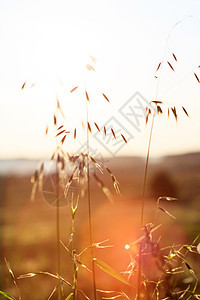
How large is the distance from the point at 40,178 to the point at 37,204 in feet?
51.0

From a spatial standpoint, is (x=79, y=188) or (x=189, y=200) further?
(x=189, y=200)

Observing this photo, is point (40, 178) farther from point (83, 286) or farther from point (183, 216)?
point (183, 216)

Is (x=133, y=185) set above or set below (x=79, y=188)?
below

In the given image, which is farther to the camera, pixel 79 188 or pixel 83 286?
pixel 83 286

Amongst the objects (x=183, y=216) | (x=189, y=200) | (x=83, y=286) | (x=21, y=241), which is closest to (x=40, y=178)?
(x=83, y=286)

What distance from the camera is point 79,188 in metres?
1.42

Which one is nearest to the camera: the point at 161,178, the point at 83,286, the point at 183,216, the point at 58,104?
the point at 58,104

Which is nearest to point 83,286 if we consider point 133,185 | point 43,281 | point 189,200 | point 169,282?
point 43,281

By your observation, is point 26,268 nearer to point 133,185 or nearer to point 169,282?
point 169,282

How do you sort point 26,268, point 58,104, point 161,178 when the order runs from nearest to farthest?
1. point 58,104
2. point 26,268
3. point 161,178

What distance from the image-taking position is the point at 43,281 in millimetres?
4680

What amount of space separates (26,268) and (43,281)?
1.34 m

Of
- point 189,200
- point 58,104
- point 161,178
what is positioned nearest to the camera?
point 58,104

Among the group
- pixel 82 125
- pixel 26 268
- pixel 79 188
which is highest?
pixel 82 125
